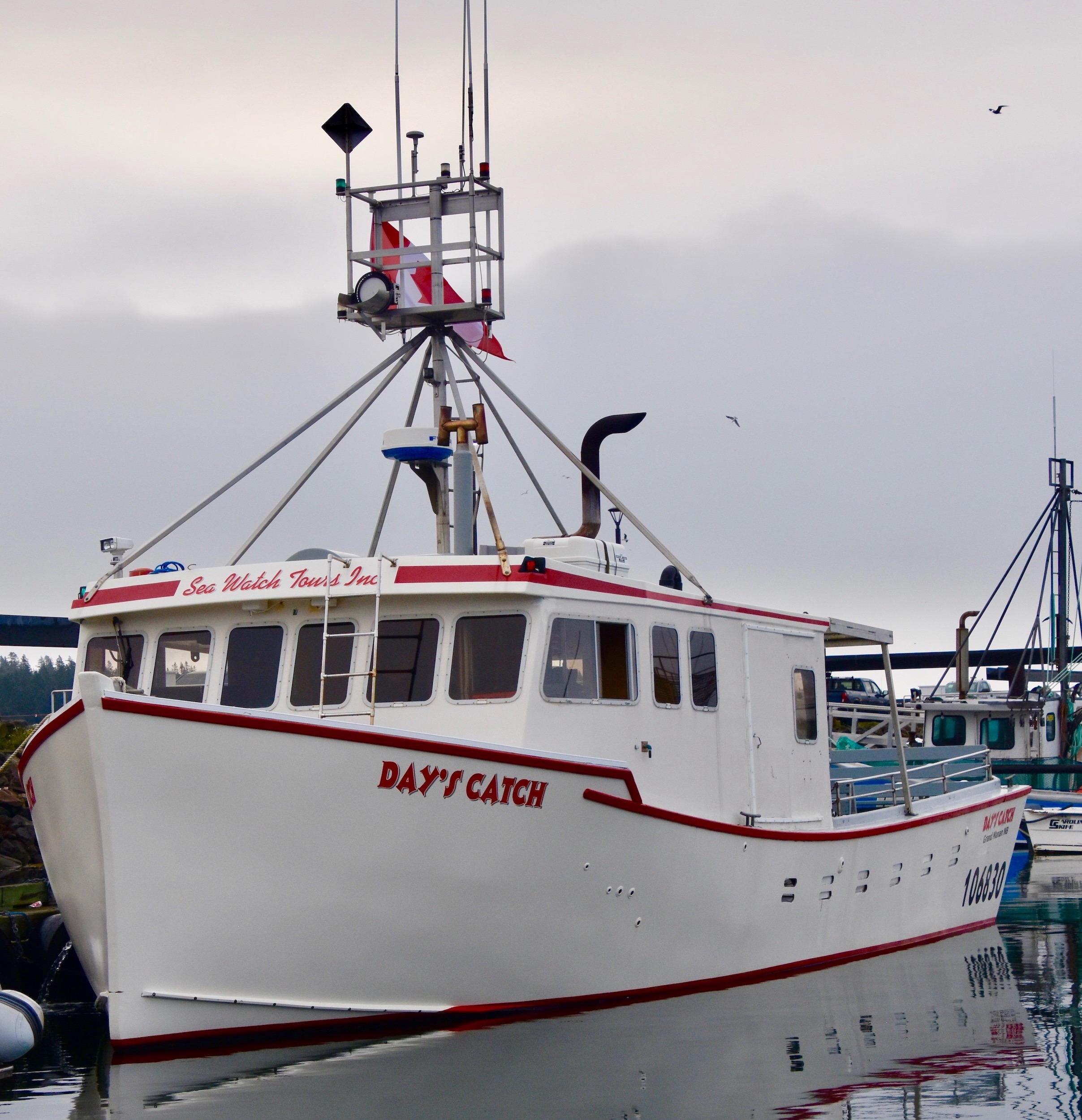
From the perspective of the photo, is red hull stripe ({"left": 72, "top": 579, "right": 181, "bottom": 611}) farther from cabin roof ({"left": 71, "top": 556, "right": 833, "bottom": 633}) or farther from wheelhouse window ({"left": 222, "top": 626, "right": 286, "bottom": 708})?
wheelhouse window ({"left": 222, "top": 626, "right": 286, "bottom": 708})

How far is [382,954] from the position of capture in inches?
472

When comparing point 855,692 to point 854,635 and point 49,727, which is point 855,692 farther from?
point 49,727

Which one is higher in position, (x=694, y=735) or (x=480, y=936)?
(x=694, y=735)

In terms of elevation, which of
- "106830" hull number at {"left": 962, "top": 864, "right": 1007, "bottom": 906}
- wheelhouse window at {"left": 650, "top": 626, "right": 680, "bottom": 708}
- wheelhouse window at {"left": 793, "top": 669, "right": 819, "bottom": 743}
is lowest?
"106830" hull number at {"left": 962, "top": 864, "right": 1007, "bottom": 906}

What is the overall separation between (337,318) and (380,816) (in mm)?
6362

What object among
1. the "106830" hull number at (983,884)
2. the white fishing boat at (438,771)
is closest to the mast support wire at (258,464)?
the white fishing boat at (438,771)

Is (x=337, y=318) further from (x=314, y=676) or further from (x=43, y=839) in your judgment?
(x=43, y=839)

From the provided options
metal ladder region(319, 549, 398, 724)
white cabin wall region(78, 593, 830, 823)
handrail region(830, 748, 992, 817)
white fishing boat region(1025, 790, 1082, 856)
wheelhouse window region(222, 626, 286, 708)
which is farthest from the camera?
white fishing boat region(1025, 790, 1082, 856)

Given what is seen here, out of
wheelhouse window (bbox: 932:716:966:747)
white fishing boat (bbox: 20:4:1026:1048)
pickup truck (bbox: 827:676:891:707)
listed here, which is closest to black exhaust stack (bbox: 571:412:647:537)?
white fishing boat (bbox: 20:4:1026:1048)

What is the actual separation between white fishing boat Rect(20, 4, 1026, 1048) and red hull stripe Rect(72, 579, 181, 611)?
0.03 meters

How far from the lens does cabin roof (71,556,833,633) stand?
1315cm

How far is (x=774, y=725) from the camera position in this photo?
15.7 metres

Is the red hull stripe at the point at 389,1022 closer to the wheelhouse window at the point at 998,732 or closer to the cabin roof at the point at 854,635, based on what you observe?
the cabin roof at the point at 854,635

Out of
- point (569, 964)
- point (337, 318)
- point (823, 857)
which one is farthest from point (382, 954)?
point (337, 318)
